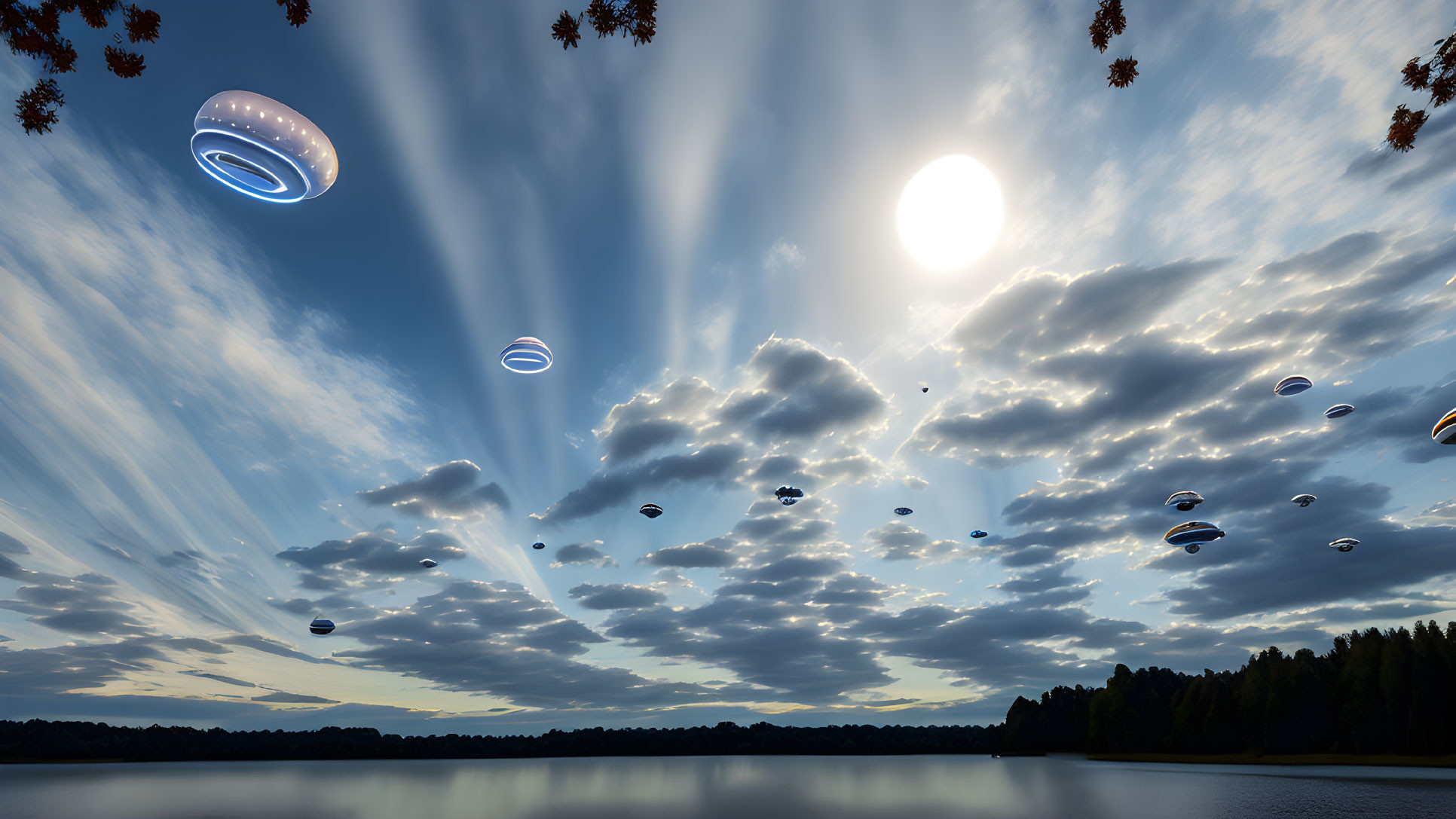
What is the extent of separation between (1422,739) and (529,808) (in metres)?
140

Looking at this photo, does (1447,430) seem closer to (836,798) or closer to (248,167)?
(248,167)

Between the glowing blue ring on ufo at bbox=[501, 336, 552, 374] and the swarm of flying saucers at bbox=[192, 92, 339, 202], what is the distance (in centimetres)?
2185

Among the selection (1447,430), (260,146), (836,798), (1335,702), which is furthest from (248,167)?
(1335,702)

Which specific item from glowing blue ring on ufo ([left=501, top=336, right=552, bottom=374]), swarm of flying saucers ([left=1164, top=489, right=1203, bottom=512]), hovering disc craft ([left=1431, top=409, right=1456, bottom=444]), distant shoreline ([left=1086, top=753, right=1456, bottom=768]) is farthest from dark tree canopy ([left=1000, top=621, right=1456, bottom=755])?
glowing blue ring on ufo ([left=501, top=336, right=552, bottom=374])

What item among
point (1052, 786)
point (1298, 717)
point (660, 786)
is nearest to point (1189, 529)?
point (1052, 786)

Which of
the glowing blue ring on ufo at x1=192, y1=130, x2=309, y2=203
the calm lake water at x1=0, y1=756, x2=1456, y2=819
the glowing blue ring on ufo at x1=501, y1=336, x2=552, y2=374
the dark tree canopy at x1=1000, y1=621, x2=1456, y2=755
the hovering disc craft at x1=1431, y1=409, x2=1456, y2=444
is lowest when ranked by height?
the calm lake water at x1=0, y1=756, x2=1456, y2=819

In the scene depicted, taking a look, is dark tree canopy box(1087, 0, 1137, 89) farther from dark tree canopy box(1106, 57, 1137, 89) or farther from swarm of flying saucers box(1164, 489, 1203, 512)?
swarm of flying saucers box(1164, 489, 1203, 512)

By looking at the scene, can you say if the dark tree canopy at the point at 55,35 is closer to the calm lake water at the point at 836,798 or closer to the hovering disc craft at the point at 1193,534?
the hovering disc craft at the point at 1193,534

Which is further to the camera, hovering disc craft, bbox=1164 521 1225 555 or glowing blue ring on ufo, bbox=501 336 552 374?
hovering disc craft, bbox=1164 521 1225 555

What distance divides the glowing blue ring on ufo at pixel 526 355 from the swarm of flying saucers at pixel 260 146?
2185cm

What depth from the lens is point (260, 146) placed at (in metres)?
15.4

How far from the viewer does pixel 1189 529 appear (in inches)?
1959

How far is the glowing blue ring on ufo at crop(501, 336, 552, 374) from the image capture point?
3912 cm

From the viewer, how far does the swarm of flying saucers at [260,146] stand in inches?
599
